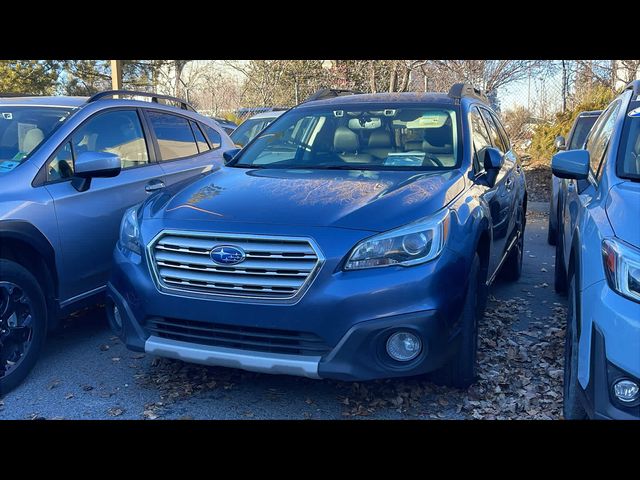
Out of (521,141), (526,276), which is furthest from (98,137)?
(521,141)

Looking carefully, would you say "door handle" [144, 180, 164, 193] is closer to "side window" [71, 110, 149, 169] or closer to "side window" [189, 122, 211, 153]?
"side window" [71, 110, 149, 169]

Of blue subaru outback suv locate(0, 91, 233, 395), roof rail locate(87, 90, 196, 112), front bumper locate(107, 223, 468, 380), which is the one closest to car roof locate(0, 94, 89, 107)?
blue subaru outback suv locate(0, 91, 233, 395)

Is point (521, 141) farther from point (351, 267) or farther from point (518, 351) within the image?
point (351, 267)

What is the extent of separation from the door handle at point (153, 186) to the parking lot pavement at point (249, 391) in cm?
122

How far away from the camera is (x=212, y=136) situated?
6199 millimetres

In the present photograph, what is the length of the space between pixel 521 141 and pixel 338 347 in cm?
1615

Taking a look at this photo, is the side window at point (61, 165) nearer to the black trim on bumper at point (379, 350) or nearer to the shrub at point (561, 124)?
the black trim on bumper at point (379, 350)

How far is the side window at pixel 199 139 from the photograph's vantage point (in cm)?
590

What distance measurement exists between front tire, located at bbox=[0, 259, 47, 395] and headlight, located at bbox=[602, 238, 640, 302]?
326 centimetres

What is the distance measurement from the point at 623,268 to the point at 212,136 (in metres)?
4.56

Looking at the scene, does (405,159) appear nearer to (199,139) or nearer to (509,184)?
(509,184)

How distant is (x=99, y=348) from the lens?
14.3ft

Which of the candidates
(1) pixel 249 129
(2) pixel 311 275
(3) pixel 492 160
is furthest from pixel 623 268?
(1) pixel 249 129

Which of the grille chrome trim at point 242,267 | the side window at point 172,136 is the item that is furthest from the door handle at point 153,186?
the grille chrome trim at point 242,267
